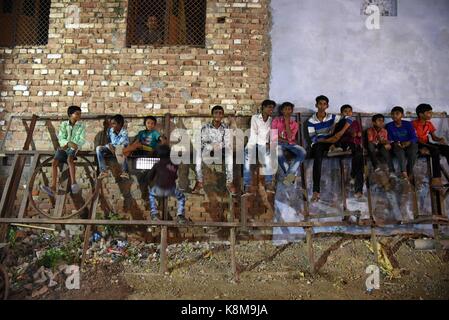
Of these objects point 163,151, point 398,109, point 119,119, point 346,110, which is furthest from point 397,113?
point 119,119

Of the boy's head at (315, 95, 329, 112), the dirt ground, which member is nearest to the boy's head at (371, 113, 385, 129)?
the boy's head at (315, 95, 329, 112)

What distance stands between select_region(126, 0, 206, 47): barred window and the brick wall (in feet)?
0.66

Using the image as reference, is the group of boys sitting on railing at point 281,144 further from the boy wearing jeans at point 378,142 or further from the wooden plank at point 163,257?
the wooden plank at point 163,257

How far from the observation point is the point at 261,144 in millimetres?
5383

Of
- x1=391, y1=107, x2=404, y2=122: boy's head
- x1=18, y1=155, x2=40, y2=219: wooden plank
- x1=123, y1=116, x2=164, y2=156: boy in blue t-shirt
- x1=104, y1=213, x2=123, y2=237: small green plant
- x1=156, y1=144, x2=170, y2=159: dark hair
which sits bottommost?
x1=104, y1=213, x2=123, y2=237: small green plant

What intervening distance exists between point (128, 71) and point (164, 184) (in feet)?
6.90

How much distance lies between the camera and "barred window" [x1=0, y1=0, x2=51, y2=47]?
20.6 ft

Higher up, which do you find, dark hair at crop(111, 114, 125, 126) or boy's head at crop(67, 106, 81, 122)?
boy's head at crop(67, 106, 81, 122)

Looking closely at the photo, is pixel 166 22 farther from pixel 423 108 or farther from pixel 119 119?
pixel 423 108

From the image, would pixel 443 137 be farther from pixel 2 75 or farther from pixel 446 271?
pixel 2 75

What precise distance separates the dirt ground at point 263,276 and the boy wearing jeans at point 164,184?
73cm

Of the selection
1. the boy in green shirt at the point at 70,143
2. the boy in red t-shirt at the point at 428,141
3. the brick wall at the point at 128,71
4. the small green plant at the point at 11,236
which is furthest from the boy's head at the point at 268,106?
the small green plant at the point at 11,236

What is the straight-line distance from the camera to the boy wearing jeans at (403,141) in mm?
5270

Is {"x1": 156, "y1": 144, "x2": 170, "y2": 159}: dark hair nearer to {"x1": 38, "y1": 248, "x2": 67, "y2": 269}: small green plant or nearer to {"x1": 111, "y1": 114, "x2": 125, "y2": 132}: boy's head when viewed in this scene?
{"x1": 111, "y1": 114, "x2": 125, "y2": 132}: boy's head
